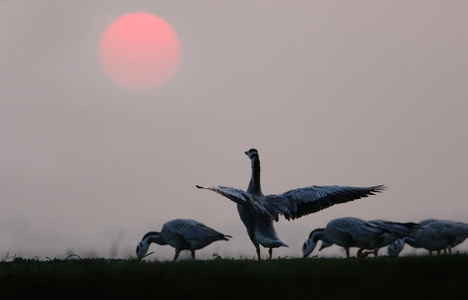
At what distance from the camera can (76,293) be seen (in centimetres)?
1384

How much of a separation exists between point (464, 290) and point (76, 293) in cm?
784

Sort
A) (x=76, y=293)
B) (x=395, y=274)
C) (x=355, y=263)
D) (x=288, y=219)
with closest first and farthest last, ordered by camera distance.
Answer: (x=76, y=293) → (x=395, y=274) → (x=355, y=263) → (x=288, y=219)

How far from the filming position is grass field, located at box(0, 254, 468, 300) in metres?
13.9

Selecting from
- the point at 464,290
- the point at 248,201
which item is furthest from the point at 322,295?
the point at 248,201

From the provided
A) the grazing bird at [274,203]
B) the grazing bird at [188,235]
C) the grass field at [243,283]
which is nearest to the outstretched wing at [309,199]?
the grazing bird at [274,203]

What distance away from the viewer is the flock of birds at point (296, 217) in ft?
63.3

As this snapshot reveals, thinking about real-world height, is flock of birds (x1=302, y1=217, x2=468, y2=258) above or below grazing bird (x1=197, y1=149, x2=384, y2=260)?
below

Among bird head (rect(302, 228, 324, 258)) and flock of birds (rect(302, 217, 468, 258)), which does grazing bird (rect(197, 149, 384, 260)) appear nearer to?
flock of birds (rect(302, 217, 468, 258))

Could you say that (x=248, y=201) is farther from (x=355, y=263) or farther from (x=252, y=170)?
(x=355, y=263)

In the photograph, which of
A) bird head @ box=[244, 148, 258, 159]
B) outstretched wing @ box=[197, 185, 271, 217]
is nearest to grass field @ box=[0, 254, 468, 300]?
outstretched wing @ box=[197, 185, 271, 217]

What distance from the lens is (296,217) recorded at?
2108cm

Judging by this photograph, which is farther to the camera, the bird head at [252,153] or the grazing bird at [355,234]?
the bird head at [252,153]

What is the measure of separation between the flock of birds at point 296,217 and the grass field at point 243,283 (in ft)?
12.1

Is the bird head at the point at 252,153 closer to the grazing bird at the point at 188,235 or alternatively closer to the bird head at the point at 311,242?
the grazing bird at the point at 188,235
